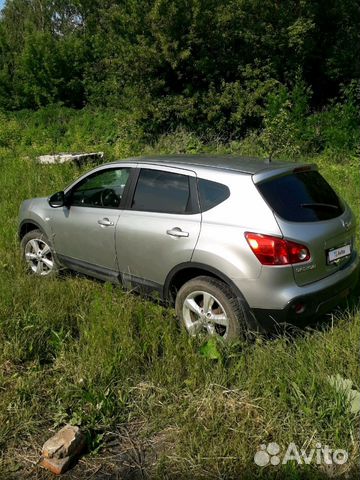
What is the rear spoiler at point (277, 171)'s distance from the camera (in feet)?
11.9

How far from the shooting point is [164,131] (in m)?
16.3

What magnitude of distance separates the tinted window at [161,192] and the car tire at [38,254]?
157 centimetres

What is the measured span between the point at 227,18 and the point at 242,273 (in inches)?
583

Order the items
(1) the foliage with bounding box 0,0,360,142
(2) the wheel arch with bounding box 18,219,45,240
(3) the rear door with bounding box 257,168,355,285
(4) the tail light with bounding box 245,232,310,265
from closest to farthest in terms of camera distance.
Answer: (4) the tail light with bounding box 245,232,310,265 < (3) the rear door with bounding box 257,168,355,285 < (2) the wheel arch with bounding box 18,219,45,240 < (1) the foliage with bounding box 0,0,360,142

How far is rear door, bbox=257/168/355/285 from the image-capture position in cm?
344

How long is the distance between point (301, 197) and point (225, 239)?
777 mm

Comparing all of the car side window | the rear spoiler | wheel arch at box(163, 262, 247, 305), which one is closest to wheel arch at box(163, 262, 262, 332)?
wheel arch at box(163, 262, 247, 305)

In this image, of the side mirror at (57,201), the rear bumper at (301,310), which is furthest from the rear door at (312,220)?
the side mirror at (57,201)

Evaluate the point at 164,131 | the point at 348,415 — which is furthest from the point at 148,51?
the point at 348,415

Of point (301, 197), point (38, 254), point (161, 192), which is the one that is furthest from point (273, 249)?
point (38, 254)

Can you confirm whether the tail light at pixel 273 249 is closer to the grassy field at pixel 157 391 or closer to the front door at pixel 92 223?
the grassy field at pixel 157 391

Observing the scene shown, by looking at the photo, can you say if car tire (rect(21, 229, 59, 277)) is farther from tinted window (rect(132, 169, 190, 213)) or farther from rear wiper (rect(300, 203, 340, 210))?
rear wiper (rect(300, 203, 340, 210))

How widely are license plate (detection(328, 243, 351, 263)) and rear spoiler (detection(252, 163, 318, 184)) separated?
0.76 metres

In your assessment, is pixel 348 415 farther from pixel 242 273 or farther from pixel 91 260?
pixel 91 260
